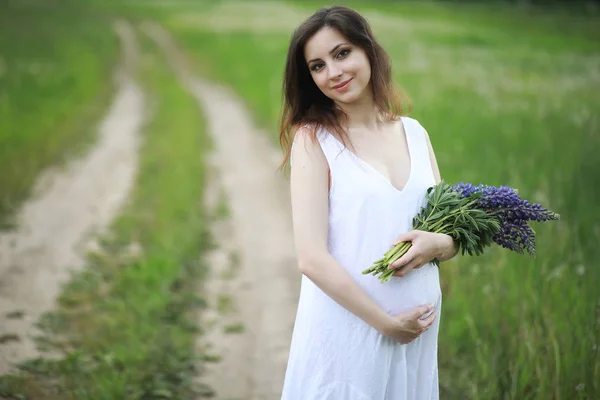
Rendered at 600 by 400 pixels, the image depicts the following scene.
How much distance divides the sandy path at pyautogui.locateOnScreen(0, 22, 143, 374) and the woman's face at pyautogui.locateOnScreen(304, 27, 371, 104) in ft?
9.85

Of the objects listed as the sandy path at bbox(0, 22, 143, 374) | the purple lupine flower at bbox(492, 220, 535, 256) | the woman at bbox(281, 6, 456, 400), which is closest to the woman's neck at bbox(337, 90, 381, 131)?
the woman at bbox(281, 6, 456, 400)

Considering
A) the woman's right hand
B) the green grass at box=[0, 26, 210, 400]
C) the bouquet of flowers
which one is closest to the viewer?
the woman's right hand

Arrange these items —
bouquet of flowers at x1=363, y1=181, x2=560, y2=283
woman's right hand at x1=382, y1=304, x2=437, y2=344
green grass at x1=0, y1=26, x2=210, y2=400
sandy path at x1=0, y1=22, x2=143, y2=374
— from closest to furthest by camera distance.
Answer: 1. woman's right hand at x1=382, y1=304, x2=437, y2=344
2. bouquet of flowers at x1=363, y1=181, x2=560, y2=283
3. green grass at x1=0, y1=26, x2=210, y2=400
4. sandy path at x1=0, y1=22, x2=143, y2=374

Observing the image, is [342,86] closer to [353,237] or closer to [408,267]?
[353,237]

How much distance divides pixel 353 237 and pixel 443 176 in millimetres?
4429

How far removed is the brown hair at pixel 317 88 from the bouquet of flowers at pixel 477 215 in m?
0.38

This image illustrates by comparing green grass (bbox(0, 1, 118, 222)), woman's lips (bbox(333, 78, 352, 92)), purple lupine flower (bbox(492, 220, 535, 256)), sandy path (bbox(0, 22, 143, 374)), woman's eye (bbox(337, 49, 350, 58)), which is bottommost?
purple lupine flower (bbox(492, 220, 535, 256))

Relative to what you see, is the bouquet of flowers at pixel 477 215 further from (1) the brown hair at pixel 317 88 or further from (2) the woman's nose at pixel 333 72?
(2) the woman's nose at pixel 333 72

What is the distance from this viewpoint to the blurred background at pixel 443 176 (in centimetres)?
349

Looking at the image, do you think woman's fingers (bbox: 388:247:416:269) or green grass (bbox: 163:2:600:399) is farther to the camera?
green grass (bbox: 163:2:600:399)

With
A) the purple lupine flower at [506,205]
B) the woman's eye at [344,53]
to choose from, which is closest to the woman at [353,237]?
the woman's eye at [344,53]

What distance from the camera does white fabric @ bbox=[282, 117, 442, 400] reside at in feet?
6.49

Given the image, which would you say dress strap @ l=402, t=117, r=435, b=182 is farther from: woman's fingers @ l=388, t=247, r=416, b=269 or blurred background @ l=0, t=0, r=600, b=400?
blurred background @ l=0, t=0, r=600, b=400

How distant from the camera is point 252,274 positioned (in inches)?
228
